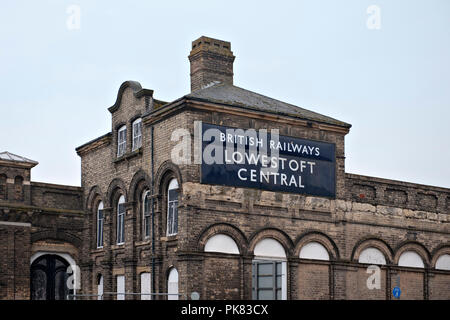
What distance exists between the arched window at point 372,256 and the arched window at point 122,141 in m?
10.2

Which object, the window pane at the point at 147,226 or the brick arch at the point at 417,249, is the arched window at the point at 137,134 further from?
the brick arch at the point at 417,249

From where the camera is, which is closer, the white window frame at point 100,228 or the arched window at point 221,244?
the arched window at point 221,244

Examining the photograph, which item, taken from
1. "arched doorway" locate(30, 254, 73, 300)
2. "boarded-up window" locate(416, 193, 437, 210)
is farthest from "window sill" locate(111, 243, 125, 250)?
"boarded-up window" locate(416, 193, 437, 210)

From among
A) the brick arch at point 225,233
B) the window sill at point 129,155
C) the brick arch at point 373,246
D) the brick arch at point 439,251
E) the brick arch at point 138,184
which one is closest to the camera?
the brick arch at point 225,233

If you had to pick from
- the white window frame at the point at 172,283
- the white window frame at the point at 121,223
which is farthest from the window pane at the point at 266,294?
the white window frame at the point at 121,223

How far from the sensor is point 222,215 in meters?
24.7

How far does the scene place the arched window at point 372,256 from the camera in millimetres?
28161

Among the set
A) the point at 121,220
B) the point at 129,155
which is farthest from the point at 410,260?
the point at 129,155

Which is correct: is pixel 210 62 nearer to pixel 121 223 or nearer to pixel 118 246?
pixel 121 223

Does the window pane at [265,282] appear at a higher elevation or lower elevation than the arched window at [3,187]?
lower

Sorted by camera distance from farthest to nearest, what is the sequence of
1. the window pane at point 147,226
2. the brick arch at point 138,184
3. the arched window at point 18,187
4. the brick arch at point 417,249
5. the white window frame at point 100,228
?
1. the white window frame at point 100,228
2. the arched window at point 18,187
3. the brick arch at point 417,249
4. the brick arch at point 138,184
5. the window pane at point 147,226

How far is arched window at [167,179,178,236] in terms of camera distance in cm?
2522
